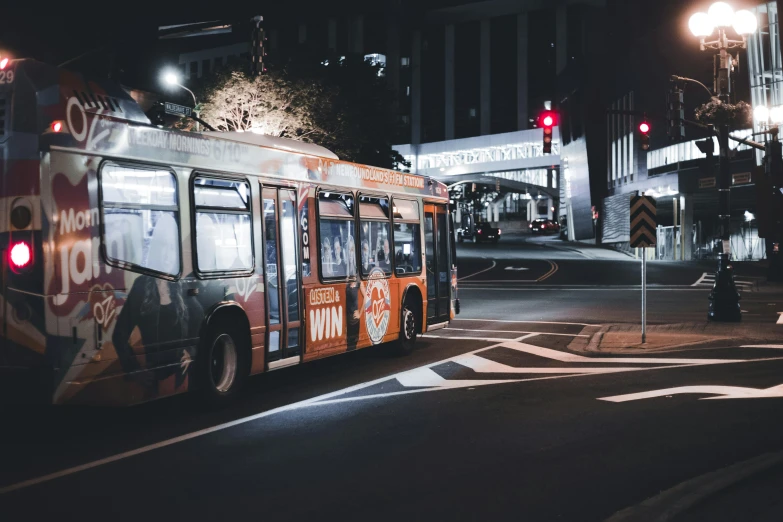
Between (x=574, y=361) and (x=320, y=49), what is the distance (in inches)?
1269

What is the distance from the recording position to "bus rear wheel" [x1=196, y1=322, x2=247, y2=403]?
10.2m

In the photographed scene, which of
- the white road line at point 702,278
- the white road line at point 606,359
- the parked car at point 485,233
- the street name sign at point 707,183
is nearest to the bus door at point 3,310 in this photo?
the white road line at point 606,359

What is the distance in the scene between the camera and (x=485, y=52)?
11769 centimetres

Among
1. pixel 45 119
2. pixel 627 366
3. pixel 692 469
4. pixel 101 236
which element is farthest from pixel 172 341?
pixel 627 366

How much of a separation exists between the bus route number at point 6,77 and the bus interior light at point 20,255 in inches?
57.6

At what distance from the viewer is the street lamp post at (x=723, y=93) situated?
64.6ft

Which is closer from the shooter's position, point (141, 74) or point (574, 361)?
point (574, 361)

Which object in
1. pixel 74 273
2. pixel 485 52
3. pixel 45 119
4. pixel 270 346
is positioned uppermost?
pixel 485 52

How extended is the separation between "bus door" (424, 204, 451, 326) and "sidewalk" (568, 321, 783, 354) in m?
2.45

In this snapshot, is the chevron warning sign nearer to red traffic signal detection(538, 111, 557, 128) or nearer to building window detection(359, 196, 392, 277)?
building window detection(359, 196, 392, 277)

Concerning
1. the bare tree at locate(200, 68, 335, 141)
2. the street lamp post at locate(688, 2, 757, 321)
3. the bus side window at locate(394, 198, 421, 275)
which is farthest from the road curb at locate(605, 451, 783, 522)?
the bare tree at locate(200, 68, 335, 141)

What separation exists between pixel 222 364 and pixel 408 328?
548 cm

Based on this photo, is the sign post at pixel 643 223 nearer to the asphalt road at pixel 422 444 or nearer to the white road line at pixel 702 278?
the asphalt road at pixel 422 444

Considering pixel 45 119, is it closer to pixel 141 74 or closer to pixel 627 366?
pixel 627 366
